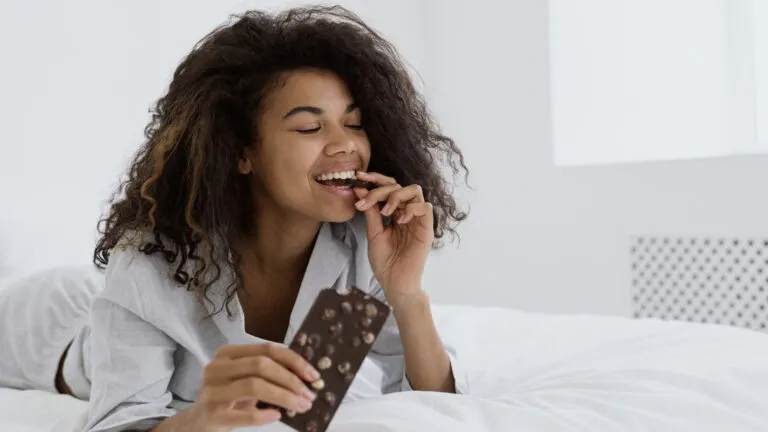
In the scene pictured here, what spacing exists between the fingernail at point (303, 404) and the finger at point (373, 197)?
0.46 m

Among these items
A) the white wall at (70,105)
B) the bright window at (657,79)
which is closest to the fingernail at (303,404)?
the white wall at (70,105)

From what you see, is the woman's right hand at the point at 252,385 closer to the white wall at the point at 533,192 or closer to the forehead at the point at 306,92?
the forehead at the point at 306,92

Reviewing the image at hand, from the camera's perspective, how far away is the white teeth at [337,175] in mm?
1236

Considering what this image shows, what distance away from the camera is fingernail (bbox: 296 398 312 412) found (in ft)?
2.60

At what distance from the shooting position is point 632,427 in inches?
38.5

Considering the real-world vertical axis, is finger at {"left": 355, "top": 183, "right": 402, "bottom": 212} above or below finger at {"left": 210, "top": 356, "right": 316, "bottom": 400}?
above

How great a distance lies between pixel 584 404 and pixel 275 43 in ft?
2.24

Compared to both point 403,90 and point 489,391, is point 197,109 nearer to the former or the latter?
point 403,90

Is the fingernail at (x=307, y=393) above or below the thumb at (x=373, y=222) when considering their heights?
below

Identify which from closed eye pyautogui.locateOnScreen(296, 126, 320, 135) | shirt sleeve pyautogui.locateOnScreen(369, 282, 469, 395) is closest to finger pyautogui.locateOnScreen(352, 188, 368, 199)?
closed eye pyautogui.locateOnScreen(296, 126, 320, 135)

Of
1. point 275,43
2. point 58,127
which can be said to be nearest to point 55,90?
point 58,127

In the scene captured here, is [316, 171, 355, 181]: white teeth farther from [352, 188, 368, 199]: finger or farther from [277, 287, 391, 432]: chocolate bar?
[277, 287, 391, 432]: chocolate bar

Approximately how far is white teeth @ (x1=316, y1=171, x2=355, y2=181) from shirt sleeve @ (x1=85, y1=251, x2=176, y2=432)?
267 mm

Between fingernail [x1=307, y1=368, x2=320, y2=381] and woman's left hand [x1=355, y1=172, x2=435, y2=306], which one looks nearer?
fingernail [x1=307, y1=368, x2=320, y2=381]
